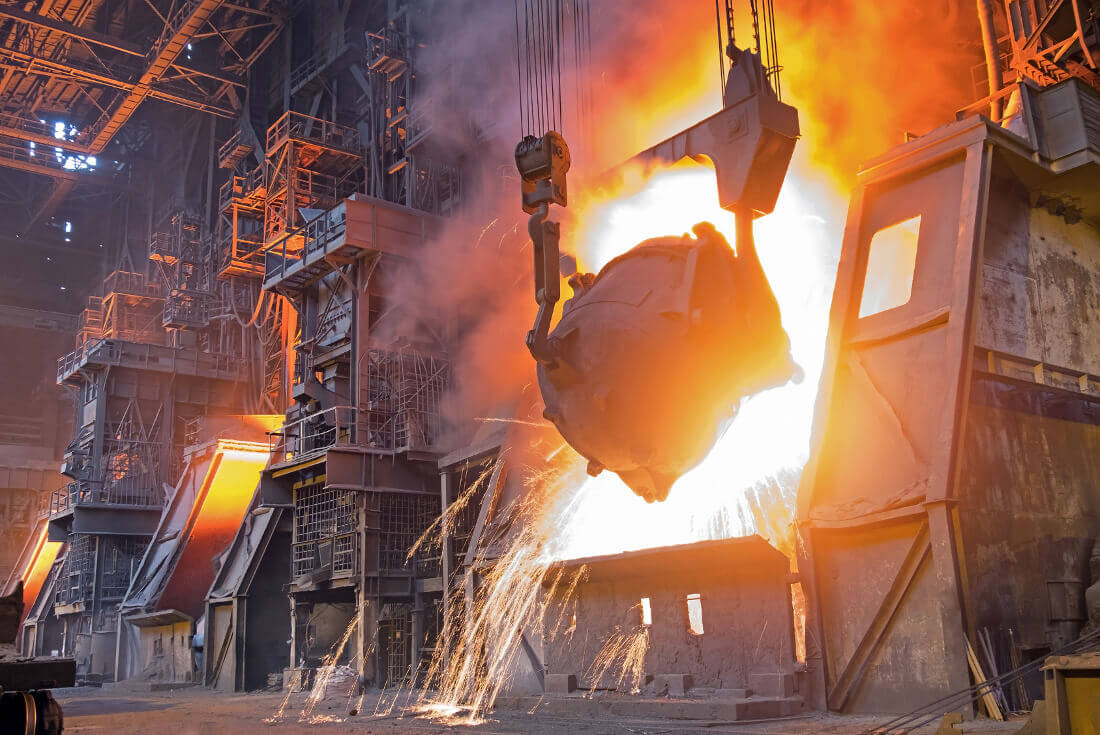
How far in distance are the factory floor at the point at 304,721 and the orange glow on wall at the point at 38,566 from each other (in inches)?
511

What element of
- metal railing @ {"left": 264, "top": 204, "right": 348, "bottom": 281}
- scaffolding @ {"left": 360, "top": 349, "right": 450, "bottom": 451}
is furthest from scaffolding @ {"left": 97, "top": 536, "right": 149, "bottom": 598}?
scaffolding @ {"left": 360, "top": 349, "right": 450, "bottom": 451}

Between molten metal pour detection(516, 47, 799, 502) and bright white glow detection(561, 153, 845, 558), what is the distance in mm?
3932

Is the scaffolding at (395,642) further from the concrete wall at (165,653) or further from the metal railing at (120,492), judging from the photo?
the metal railing at (120,492)

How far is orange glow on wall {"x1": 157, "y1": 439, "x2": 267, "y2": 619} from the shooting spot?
19.8m

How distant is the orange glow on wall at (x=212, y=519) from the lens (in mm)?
19750

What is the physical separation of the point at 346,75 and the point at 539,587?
17444mm

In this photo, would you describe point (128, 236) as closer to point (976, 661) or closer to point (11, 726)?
point (11, 726)

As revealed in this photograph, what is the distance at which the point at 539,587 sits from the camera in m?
10.8

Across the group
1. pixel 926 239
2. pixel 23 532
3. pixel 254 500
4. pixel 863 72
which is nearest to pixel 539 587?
pixel 926 239

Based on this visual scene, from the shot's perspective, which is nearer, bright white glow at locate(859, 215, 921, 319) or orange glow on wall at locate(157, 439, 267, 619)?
bright white glow at locate(859, 215, 921, 319)

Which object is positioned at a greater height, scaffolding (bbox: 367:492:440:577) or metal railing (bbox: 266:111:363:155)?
metal railing (bbox: 266:111:363:155)

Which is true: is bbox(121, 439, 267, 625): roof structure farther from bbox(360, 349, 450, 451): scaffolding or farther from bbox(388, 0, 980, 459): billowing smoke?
bbox(388, 0, 980, 459): billowing smoke

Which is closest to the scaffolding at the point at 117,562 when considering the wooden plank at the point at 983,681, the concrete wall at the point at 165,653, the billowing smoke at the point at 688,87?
the concrete wall at the point at 165,653

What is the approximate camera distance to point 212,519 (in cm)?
2069
